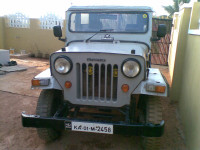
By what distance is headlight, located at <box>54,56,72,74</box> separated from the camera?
258 centimetres

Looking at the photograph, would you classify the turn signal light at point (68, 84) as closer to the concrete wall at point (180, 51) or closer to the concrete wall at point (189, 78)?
the concrete wall at point (189, 78)

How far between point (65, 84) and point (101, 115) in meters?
0.72

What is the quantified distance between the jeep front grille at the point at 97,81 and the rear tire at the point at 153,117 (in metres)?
0.48

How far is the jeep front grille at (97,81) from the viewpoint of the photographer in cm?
254

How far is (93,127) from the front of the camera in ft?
8.11

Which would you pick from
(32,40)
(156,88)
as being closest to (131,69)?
(156,88)

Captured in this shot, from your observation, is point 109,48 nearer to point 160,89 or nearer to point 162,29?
point 160,89

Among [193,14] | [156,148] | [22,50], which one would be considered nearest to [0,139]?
[156,148]

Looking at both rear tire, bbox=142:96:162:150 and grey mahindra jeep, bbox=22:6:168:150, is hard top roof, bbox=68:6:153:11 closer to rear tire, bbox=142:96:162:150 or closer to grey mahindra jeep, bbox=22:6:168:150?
grey mahindra jeep, bbox=22:6:168:150

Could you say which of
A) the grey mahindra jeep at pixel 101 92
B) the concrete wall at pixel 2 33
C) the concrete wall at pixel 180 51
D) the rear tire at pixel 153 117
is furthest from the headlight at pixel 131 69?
the concrete wall at pixel 2 33

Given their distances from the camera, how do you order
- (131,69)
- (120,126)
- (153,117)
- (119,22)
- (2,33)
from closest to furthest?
(120,126), (131,69), (153,117), (119,22), (2,33)

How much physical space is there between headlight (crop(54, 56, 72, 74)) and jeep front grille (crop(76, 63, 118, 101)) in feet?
0.38

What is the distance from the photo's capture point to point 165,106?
4.61 m

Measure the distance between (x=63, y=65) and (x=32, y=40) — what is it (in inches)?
350
